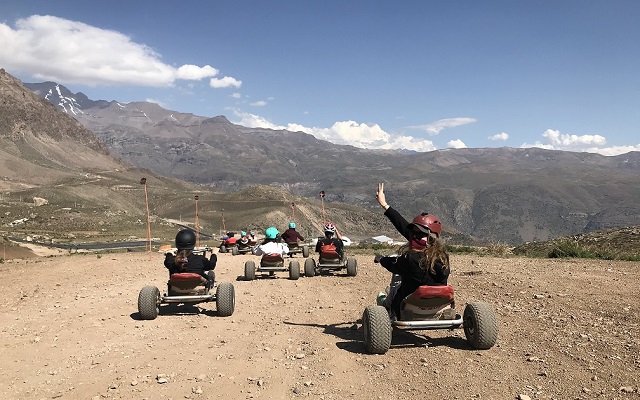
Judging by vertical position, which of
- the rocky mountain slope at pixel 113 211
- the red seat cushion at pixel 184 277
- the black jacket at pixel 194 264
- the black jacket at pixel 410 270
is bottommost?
the rocky mountain slope at pixel 113 211

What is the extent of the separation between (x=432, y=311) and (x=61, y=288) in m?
12.7

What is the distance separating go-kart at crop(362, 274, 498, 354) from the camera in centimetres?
762

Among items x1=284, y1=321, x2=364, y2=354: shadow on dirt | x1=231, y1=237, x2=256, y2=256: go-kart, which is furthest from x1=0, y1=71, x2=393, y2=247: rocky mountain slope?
x1=284, y1=321, x2=364, y2=354: shadow on dirt

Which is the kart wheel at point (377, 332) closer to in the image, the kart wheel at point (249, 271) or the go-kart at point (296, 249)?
the kart wheel at point (249, 271)

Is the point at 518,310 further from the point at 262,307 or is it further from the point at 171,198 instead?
the point at 171,198

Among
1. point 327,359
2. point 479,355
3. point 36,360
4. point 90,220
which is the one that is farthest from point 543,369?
point 90,220

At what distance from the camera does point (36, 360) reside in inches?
306

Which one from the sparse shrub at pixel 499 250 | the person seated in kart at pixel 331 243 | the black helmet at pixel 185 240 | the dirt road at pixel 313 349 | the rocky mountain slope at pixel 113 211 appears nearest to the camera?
the dirt road at pixel 313 349

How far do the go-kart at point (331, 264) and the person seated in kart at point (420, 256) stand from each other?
921 cm

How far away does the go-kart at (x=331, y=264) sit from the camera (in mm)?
17391

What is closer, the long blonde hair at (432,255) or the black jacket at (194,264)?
the long blonde hair at (432,255)

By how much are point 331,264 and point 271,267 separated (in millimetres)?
2254

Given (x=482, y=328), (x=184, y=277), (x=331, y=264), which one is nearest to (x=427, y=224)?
(x=482, y=328)

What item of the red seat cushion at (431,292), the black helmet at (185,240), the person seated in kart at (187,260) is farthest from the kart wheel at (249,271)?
the red seat cushion at (431,292)
